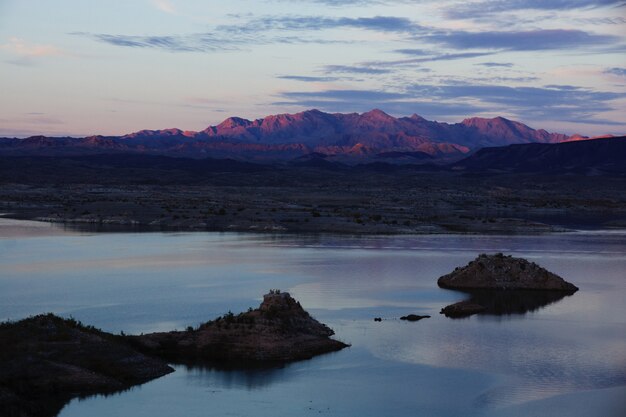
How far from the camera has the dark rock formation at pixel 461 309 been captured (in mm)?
34406

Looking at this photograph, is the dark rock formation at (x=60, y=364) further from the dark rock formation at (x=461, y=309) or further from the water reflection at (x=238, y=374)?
the dark rock formation at (x=461, y=309)

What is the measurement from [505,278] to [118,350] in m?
22.2

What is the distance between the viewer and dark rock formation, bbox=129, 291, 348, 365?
2612 cm

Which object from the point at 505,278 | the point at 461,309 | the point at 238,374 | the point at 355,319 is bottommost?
the point at 238,374

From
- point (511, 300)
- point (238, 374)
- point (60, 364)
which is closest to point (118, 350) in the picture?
point (60, 364)

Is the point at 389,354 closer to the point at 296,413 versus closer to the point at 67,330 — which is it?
the point at 296,413

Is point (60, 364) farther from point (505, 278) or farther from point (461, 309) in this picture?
point (505, 278)

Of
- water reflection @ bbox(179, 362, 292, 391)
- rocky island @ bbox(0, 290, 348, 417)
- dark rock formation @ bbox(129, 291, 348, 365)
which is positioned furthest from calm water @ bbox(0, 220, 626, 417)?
dark rock formation @ bbox(129, 291, 348, 365)

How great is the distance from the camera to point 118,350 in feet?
79.8

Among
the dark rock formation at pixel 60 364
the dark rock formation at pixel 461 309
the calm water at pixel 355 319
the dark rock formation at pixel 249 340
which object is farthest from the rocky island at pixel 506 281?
the dark rock formation at pixel 60 364

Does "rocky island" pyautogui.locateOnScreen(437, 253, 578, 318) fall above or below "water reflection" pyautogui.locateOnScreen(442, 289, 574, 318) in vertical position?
above

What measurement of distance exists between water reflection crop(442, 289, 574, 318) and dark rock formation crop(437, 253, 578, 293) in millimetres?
437

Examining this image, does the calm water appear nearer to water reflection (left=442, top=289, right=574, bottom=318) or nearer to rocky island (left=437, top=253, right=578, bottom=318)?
water reflection (left=442, top=289, right=574, bottom=318)

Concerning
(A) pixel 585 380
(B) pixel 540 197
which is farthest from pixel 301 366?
(B) pixel 540 197
